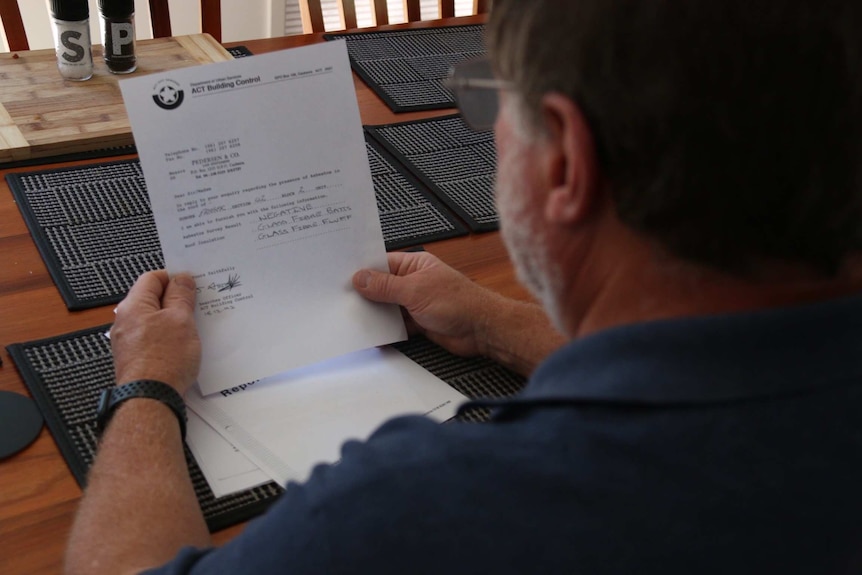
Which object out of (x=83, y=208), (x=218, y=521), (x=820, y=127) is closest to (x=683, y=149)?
(x=820, y=127)

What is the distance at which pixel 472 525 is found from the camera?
1.99 feet

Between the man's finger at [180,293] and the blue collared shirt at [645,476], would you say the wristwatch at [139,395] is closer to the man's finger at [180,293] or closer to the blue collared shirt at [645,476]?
the man's finger at [180,293]

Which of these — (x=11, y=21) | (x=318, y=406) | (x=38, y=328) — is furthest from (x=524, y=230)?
(x=11, y=21)

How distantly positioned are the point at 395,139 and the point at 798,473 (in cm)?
119

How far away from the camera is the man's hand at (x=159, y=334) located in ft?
3.38

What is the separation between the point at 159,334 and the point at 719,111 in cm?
66

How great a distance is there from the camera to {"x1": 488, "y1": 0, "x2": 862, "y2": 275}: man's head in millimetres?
576

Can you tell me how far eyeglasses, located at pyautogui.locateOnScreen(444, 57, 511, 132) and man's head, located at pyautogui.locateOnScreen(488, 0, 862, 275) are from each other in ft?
0.46

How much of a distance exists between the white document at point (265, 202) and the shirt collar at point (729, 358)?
1.74 feet

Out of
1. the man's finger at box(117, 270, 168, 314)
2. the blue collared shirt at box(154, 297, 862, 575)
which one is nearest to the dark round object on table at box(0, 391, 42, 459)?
the man's finger at box(117, 270, 168, 314)

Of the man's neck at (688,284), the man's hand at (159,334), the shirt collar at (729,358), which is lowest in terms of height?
the man's hand at (159,334)

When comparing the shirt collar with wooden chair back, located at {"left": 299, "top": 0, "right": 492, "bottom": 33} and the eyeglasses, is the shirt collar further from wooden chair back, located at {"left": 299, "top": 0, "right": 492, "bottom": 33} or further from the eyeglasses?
wooden chair back, located at {"left": 299, "top": 0, "right": 492, "bottom": 33}

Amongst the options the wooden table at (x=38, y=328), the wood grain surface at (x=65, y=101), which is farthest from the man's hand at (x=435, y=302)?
the wood grain surface at (x=65, y=101)

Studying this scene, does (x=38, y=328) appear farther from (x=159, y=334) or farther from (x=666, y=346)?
(x=666, y=346)
